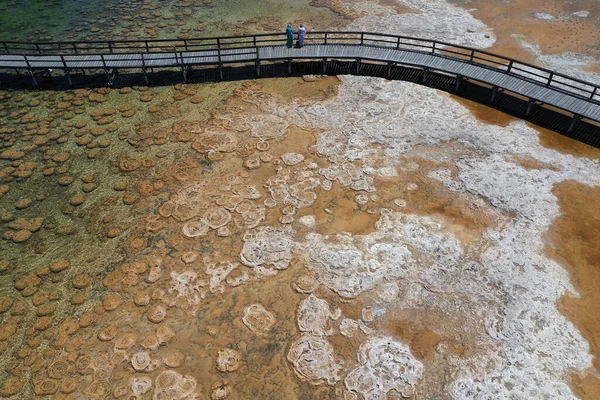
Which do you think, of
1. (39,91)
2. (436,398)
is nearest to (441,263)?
(436,398)

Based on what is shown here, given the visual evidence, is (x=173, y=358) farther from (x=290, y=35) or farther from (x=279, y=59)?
(x=290, y=35)

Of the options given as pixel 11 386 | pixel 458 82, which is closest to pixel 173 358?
pixel 11 386

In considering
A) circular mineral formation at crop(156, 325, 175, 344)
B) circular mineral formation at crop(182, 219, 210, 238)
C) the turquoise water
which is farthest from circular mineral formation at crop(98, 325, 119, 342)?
the turquoise water

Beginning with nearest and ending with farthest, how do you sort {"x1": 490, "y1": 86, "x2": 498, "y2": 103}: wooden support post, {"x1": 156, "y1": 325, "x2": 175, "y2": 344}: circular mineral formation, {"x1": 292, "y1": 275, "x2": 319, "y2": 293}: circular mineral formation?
1. {"x1": 156, "y1": 325, "x2": 175, "y2": 344}: circular mineral formation
2. {"x1": 292, "y1": 275, "x2": 319, "y2": 293}: circular mineral formation
3. {"x1": 490, "y1": 86, "x2": 498, "y2": 103}: wooden support post

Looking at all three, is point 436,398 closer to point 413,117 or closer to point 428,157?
point 428,157

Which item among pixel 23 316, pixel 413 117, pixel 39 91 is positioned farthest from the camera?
pixel 39 91

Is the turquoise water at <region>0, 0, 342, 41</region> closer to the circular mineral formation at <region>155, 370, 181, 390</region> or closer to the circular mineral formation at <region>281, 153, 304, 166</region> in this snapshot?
the circular mineral formation at <region>281, 153, 304, 166</region>

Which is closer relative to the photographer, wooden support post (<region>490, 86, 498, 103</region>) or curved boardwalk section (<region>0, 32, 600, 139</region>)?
wooden support post (<region>490, 86, 498, 103</region>)

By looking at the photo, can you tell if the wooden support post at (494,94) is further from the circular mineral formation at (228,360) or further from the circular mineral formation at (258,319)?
the circular mineral formation at (228,360)
